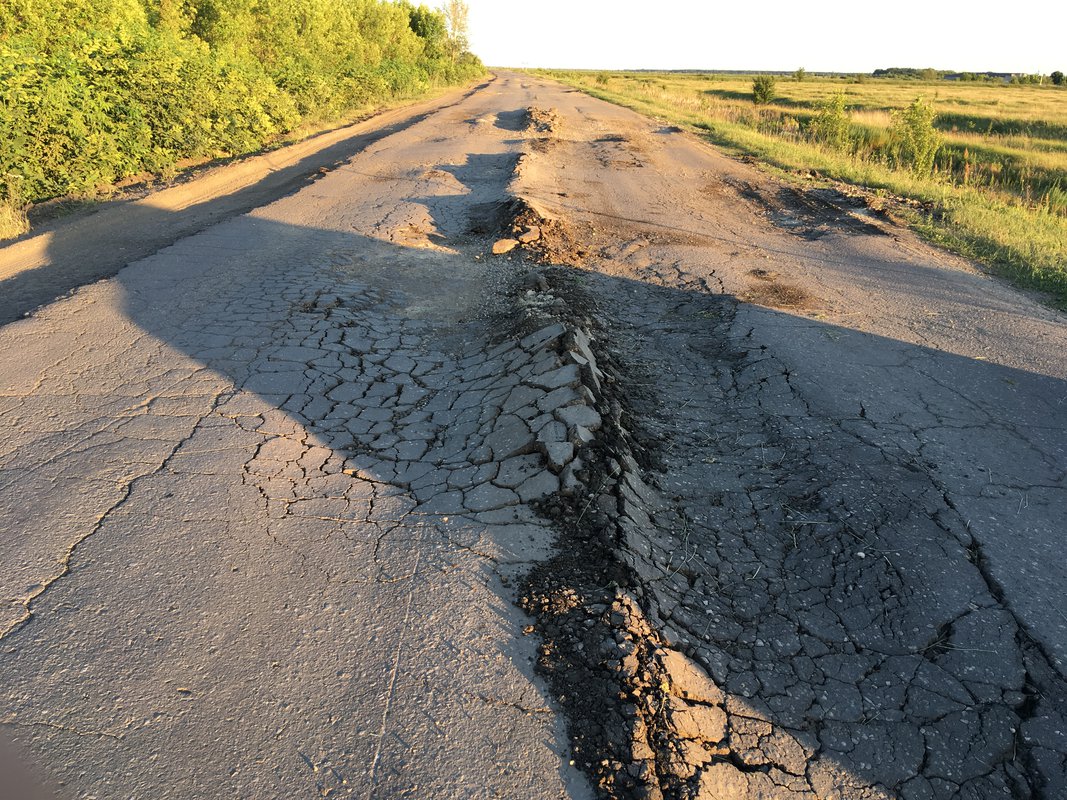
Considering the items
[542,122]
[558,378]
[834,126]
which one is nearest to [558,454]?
[558,378]

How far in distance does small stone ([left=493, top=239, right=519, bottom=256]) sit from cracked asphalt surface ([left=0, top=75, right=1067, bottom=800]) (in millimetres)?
1323

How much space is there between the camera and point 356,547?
121 inches

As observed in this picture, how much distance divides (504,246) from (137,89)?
7416mm

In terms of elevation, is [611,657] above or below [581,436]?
below

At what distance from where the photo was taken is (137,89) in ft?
34.4

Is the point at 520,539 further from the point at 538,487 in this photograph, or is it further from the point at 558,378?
the point at 558,378

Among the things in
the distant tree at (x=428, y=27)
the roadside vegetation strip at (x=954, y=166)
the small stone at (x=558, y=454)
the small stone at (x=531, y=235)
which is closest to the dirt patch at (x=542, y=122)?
the roadside vegetation strip at (x=954, y=166)

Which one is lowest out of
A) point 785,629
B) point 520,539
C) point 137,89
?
point 785,629

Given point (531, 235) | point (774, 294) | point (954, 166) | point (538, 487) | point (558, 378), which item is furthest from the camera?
point (954, 166)

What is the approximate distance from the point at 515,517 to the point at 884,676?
5.76ft

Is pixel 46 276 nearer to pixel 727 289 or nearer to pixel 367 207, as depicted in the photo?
pixel 367 207

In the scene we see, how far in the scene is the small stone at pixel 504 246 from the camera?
7789 millimetres

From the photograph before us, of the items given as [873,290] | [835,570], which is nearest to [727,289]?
[873,290]

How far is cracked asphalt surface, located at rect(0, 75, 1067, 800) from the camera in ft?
7.26
